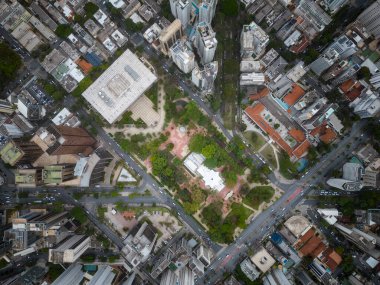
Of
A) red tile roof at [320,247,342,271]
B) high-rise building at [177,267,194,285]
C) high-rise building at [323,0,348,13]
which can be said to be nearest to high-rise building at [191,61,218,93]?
high-rise building at [323,0,348,13]

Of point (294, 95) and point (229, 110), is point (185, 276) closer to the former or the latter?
point (229, 110)

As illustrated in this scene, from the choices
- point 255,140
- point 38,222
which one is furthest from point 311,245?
point 38,222

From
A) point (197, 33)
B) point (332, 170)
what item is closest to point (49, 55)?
point (197, 33)

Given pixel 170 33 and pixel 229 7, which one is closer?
pixel 170 33

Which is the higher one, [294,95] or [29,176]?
[29,176]

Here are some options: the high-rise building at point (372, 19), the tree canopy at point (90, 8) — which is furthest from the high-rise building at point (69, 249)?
→ the high-rise building at point (372, 19)

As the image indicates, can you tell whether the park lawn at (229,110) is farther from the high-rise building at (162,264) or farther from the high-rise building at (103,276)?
the high-rise building at (103,276)

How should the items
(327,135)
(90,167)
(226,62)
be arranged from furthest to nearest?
(226,62) < (327,135) < (90,167)
